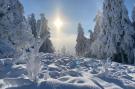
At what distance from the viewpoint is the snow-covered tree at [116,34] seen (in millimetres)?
36062

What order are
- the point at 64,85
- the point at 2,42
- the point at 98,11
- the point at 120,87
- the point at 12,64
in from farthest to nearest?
the point at 98,11 < the point at 2,42 < the point at 12,64 < the point at 120,87 < the point at 64,85

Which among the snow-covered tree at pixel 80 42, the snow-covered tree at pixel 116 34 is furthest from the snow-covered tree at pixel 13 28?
the snow-covered tree at pixel 80 42

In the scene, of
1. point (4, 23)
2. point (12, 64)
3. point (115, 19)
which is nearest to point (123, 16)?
point (115, 19)

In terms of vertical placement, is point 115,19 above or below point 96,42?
above

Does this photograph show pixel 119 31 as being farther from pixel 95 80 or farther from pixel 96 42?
pixel 95 80

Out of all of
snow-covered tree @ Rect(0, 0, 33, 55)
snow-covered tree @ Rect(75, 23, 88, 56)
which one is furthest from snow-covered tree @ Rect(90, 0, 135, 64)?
snow-covered tree @ Rect(75, 23, 88, 56)

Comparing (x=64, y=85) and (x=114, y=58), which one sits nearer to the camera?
(x=64, y=85)

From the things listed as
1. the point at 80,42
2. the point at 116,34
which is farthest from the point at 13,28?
the point at 80,42

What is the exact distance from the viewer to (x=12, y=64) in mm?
13055

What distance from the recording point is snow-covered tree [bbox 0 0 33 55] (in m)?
23.4

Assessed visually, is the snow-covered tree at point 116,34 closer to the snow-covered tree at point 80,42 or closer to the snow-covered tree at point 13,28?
the snow-covered tree at point 13,28

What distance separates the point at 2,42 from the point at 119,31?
16827mm

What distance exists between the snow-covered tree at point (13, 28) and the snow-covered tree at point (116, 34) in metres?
13.9

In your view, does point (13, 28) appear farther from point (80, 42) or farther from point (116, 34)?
point (80, 42)
